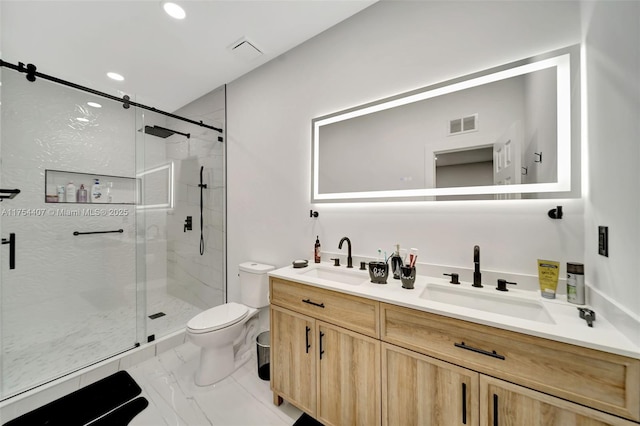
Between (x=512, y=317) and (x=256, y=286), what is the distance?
1813 mm

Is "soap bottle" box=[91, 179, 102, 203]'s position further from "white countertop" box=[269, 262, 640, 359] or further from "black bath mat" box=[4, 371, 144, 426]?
"white countertop" box=[269, 262, 640, 359]

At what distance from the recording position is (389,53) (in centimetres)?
160

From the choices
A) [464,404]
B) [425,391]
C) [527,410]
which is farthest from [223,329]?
[527,410]

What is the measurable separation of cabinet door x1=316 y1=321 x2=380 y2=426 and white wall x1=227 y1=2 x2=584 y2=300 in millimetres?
622

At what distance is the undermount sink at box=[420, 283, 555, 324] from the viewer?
1.05 m

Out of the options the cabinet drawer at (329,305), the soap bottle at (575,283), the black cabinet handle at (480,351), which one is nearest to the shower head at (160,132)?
the cabinet drawer at (329,305)

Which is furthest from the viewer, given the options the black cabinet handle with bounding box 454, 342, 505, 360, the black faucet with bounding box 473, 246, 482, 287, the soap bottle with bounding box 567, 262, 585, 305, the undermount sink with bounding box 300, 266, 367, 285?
the undermount sink with bounding box 300, 266, 367, 285

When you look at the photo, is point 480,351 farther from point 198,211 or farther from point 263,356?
point 198,211

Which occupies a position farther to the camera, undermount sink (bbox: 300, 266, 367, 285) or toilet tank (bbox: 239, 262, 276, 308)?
toilet tank (bbox: 239, 262, 276, 308)

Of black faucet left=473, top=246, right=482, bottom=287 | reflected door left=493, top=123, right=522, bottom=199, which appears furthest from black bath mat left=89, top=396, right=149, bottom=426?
reflected door left=493, top=123, right=522, bottom=199

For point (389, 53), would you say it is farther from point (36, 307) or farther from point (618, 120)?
point (36, 307)

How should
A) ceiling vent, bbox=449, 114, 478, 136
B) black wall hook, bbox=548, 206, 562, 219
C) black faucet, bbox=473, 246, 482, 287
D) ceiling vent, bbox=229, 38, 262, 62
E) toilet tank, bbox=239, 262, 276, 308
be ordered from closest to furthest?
1. black wall hook, bbox=548, 206, 562, 219
2. black faucet, bbox=473, 246, 482, 287
3. ceiling vent, bbox=449, 114, 478, 136
4. ceiling vent, bbox=229, 38, 262, 62
5. toilet tank, bbox=239, 262, 276, 308

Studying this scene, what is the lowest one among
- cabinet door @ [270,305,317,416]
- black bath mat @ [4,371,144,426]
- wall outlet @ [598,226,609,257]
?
black bath mat @ [4,371,144,426]

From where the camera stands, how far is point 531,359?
80 centimetres
